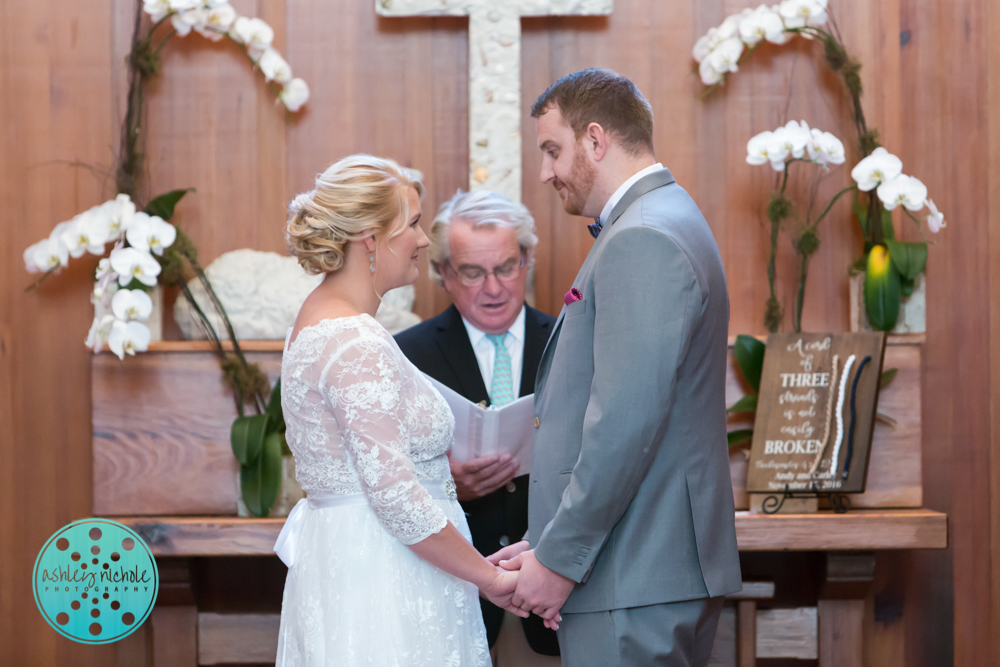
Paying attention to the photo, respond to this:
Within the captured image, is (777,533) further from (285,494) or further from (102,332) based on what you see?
(102,332)

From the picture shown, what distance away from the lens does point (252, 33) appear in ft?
9.19

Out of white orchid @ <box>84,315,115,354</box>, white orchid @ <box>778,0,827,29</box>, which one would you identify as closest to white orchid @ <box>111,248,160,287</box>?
white orchid @ <box>84,315,115,354</box>

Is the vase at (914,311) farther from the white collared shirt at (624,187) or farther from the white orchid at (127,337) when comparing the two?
the white orchid at (127,337)

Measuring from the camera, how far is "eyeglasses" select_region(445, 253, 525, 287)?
8.17 ft

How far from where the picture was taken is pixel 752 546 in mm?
2525

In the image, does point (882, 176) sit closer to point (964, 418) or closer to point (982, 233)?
point (982, 233)

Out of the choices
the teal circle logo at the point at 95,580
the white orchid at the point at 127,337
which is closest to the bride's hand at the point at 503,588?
the teal circle logo at the point at 95,580

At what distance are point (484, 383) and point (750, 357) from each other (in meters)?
0.83

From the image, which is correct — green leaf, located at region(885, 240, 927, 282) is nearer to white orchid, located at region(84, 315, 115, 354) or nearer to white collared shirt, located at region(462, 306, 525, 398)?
white collared shirt, located at region(462, 306, 525, 398)

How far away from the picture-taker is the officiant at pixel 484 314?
8.12ft

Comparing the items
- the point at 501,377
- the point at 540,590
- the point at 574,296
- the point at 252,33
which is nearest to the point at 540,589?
the point at 540,590

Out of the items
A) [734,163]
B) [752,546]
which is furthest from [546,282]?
[752,546]

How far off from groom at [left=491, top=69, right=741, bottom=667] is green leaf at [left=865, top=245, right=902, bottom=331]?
1.25 meters

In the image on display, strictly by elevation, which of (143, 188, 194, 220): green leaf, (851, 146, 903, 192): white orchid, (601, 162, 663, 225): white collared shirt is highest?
(851, 146, 903, 192): white orchid
